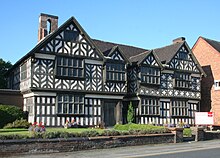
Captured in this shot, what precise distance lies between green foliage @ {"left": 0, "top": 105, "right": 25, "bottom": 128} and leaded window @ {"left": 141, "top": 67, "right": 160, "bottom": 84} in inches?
477

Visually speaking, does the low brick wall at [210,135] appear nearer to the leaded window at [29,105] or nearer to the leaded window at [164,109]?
the leaded window at [164,109]

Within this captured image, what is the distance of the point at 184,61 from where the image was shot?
32344mm

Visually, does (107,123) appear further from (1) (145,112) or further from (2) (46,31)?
(2) (46,31)

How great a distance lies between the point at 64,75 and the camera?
79.7ft

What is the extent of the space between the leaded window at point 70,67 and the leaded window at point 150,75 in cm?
664

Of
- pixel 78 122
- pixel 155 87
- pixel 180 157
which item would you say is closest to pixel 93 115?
pixel 78 122

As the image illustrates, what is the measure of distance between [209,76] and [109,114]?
14.7m

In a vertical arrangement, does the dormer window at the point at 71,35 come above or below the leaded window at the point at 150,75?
above

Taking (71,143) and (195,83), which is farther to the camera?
(195,83)

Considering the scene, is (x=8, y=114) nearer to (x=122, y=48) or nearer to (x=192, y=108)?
(x=122, y=48)

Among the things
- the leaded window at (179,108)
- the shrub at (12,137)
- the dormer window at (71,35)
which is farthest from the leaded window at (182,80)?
the shrub at (12,137)

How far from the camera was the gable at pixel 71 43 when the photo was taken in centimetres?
2398

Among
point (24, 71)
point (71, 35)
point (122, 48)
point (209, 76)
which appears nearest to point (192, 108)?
point (209, 76)

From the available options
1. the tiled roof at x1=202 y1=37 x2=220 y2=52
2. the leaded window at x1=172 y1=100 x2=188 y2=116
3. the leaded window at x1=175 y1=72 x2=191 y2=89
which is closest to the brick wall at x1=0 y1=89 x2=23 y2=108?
the leaded window at x1=172 y1=100 x2=188 y2=116
